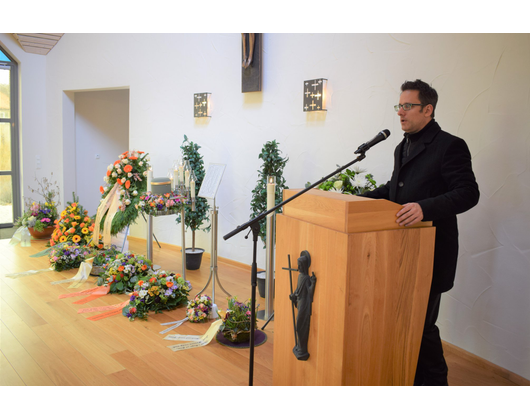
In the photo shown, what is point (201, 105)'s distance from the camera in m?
6.07

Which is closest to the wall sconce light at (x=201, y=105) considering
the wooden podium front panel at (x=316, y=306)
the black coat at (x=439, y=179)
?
the black coat at (x=439, y=179)

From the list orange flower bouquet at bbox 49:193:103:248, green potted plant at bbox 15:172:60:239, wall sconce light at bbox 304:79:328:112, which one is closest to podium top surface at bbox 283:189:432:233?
wall sconce light at bbox 304:79:328:112

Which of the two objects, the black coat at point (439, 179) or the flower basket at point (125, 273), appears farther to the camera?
the flower basket at point (125, 273)

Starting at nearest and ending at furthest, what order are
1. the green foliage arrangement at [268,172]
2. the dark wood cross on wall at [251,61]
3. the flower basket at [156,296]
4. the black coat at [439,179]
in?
the black coat at [439,179] → the flower basket at [156,296] → the green foliage arrangement at [268,172] → the dark wood cross on wall at [251,61]

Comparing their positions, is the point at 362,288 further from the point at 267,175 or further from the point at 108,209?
the point at 108,209

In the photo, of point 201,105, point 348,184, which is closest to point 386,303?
point 348,184

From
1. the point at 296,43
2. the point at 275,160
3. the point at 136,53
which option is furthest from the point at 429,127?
the point at 136,53

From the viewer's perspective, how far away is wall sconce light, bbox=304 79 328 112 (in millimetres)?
4520

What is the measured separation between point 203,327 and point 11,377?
1.42m

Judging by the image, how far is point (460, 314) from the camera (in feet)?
11.0

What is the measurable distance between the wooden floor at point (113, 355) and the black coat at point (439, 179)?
3.29ft

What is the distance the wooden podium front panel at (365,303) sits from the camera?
184cm

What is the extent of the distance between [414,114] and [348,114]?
1938 millimetres

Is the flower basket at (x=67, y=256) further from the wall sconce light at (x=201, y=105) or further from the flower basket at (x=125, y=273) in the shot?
the wall sconce light at (x=201, y=105)
